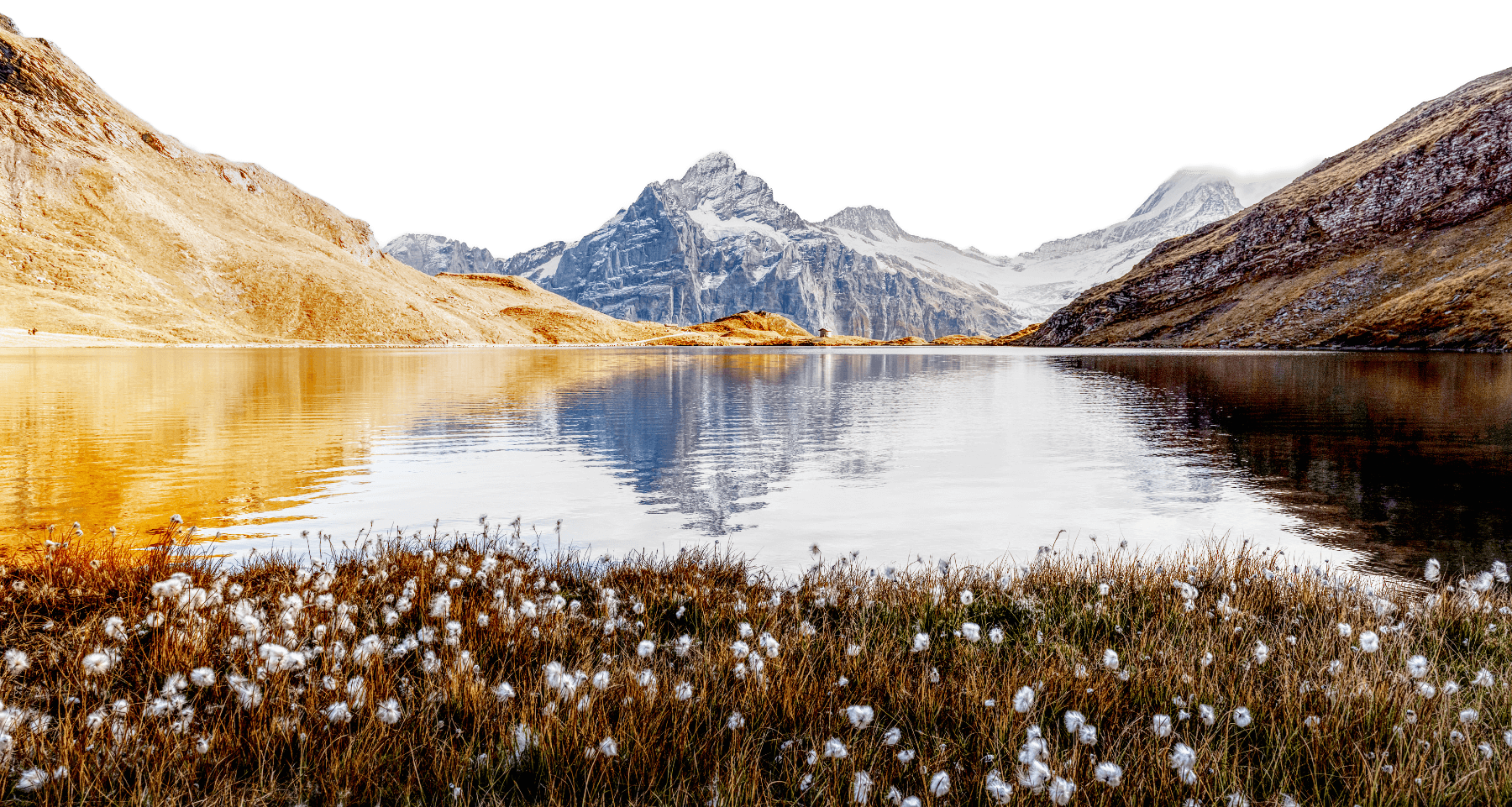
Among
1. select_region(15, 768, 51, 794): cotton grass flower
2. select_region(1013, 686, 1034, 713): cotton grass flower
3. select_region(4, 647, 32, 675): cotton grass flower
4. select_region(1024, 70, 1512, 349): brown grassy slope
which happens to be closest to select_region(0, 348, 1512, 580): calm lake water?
select_region(4, 647, 32, 675): cotton grass flower

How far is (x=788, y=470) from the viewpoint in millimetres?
15930

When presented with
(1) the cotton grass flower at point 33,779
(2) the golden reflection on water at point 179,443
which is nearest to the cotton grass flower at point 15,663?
(1) the cotton grass flower at point 33,779

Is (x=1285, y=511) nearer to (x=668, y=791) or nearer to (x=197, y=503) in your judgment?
(x=668, y=791)

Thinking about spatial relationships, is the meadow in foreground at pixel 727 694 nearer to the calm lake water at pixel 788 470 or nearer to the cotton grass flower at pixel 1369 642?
the cotton grass flower at pixel 1369 642

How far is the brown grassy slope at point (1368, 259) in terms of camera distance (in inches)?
3656

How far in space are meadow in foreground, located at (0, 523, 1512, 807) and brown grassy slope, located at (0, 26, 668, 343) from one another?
474ft

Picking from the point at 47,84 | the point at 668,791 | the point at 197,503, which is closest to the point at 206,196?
the point at 47,84

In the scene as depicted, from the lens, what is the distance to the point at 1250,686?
4582 millimetres

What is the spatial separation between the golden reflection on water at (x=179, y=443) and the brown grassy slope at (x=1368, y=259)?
10094 cm

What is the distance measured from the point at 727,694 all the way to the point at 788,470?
454 inches

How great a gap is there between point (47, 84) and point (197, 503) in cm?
21809

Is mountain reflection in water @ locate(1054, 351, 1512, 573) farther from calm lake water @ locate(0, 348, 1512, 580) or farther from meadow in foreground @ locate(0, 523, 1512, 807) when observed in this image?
meadow in foreground @ locate(0, 523, 1512, 807)

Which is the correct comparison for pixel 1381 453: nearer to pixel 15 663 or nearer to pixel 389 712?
pixel 389 712

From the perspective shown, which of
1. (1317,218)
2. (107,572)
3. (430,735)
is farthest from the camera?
(1317,218)
